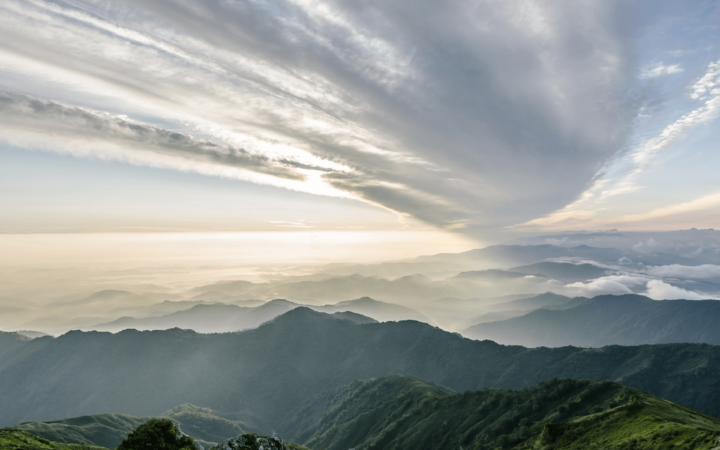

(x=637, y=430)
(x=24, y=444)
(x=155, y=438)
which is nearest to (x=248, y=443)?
(x=155, y=438)

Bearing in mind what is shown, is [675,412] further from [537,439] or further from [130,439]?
[130,439]

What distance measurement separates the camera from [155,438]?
215ft

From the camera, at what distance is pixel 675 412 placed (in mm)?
120375

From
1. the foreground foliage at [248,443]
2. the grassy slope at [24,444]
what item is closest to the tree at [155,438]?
the foreground foliage at [248,443]

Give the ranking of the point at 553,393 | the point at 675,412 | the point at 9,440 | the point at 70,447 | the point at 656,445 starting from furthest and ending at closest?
the point at 553,393
the point at 675,412
the point at 70,447
the point at 9,440
the point at 656,445

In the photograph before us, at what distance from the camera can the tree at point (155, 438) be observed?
6378 centimetres

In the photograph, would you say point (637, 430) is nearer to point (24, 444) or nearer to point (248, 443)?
point (248, 443)

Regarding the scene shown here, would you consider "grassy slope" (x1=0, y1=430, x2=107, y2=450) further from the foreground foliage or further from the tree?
the foreground foliage

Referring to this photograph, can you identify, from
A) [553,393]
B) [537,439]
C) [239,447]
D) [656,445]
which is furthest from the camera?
[553,393]

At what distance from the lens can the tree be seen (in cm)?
6378

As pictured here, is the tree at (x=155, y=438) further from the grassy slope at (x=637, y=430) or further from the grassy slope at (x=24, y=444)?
the grassy slope at (x=637, y=430)

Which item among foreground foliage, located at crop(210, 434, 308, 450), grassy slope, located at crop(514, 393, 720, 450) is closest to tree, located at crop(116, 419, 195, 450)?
foreground foliage, located at crop(210, 434, 308, 450)

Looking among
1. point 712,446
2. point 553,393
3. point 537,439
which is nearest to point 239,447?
point 712,446

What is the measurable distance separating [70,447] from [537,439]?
173913mm
